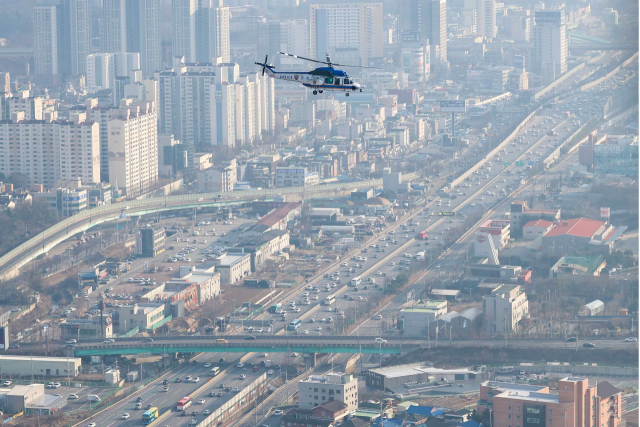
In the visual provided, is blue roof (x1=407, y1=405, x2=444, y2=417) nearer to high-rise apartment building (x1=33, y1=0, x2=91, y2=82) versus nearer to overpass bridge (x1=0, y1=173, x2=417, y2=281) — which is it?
overpass bridge (x1=0, y1=173, x2=417, y2=281)

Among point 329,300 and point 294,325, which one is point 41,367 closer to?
point 294,325

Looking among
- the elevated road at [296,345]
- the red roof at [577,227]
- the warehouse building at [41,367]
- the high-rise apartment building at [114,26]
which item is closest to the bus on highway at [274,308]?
the elevated road at [296,345]

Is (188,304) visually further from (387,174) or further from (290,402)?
(387,174)

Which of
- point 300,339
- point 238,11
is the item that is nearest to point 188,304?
point 300,339

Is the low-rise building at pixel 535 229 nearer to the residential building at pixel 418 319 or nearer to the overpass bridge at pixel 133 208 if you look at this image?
the residential building at pixel 418 319

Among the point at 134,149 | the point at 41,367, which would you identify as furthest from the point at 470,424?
the point at 134,149

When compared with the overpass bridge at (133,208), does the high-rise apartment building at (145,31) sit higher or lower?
higher

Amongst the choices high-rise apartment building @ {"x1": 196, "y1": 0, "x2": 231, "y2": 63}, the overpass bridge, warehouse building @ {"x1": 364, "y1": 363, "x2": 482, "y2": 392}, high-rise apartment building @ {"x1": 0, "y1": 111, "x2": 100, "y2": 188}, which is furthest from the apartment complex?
high-rise apartment building @ {"x1": 196, "y1": 0, "x2": 231, "y2": 63}
